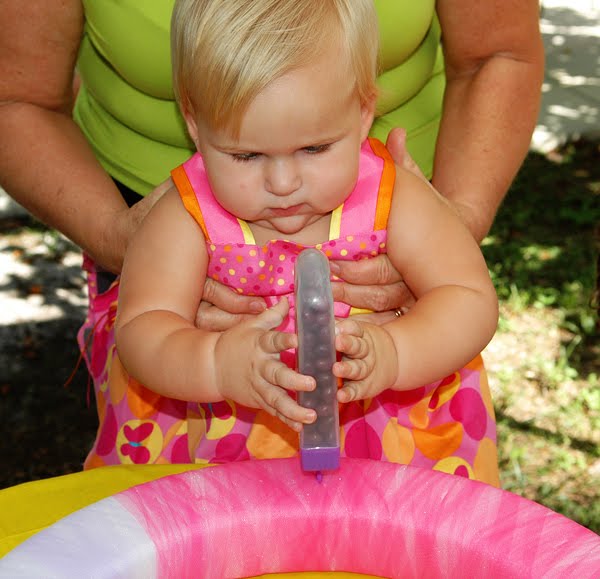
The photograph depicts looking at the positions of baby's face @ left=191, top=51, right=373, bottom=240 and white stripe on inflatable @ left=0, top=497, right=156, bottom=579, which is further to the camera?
baby's face @ left=191, top=51, right=373, bottom=240

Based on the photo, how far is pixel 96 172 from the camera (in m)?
1.79

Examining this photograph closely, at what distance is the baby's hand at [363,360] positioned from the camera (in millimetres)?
1109

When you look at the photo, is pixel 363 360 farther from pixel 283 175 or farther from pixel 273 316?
pixel 283 175

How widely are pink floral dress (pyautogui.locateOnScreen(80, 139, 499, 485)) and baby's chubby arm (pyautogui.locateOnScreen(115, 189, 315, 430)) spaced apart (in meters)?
0.04

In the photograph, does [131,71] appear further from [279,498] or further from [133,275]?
[279,498]

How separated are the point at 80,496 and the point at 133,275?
1.11 feet

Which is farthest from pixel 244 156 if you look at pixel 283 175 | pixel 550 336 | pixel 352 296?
pixel 550 336

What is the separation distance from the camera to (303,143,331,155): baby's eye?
1274 mm

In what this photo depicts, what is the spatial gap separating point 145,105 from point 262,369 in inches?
29.7

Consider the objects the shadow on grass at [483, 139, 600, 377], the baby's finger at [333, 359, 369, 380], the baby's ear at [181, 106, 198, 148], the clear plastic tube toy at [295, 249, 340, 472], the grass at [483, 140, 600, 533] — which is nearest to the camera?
the clear plastic tube toy at [295, 249, 340, 472]

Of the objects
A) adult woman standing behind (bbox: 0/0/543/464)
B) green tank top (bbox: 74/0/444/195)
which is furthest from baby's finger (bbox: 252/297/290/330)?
green tank top (bbox: 74/0/444/195)

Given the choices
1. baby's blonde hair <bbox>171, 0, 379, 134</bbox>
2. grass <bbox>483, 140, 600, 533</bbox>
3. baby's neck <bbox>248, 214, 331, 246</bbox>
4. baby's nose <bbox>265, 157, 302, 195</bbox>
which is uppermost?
baby's blonde hair <bbox>171, 0, 379, 134</bbox>

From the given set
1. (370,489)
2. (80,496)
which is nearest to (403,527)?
(370,489)

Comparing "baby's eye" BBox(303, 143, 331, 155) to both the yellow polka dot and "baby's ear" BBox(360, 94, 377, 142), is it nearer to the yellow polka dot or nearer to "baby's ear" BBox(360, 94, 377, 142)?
"baby's ear" BBox(360, 94, 377, 142)
